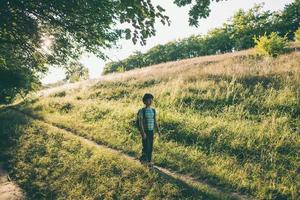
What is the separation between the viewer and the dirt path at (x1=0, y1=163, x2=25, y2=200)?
1077 cm

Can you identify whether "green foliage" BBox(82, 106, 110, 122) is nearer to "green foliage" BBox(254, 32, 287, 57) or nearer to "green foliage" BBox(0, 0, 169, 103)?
"green foliage" BBox(0, 0, 169, 103)

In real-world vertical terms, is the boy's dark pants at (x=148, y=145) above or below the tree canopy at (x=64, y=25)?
below

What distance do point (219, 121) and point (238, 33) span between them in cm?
4159

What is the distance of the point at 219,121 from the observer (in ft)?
47.9

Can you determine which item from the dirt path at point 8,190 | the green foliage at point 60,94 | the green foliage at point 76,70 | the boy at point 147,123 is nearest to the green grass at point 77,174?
the dirt path at point 8,190

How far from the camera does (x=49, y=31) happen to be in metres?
12.7

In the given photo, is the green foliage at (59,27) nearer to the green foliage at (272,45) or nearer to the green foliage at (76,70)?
the green foliage at (76,70)

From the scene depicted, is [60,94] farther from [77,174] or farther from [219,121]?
[77,174]

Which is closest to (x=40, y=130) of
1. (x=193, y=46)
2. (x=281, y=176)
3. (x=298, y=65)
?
(x=281, y=176)

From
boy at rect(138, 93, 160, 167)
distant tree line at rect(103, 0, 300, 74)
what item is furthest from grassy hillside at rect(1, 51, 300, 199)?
distant tree line at rect(103, 0, 300, 74)

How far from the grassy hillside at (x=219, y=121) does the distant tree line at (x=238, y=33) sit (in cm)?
1932

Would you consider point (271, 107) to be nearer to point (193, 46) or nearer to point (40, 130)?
point (40, 130)

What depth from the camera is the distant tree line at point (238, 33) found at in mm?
50250

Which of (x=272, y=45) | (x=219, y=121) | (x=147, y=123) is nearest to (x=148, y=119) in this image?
(x=147, y=123)
